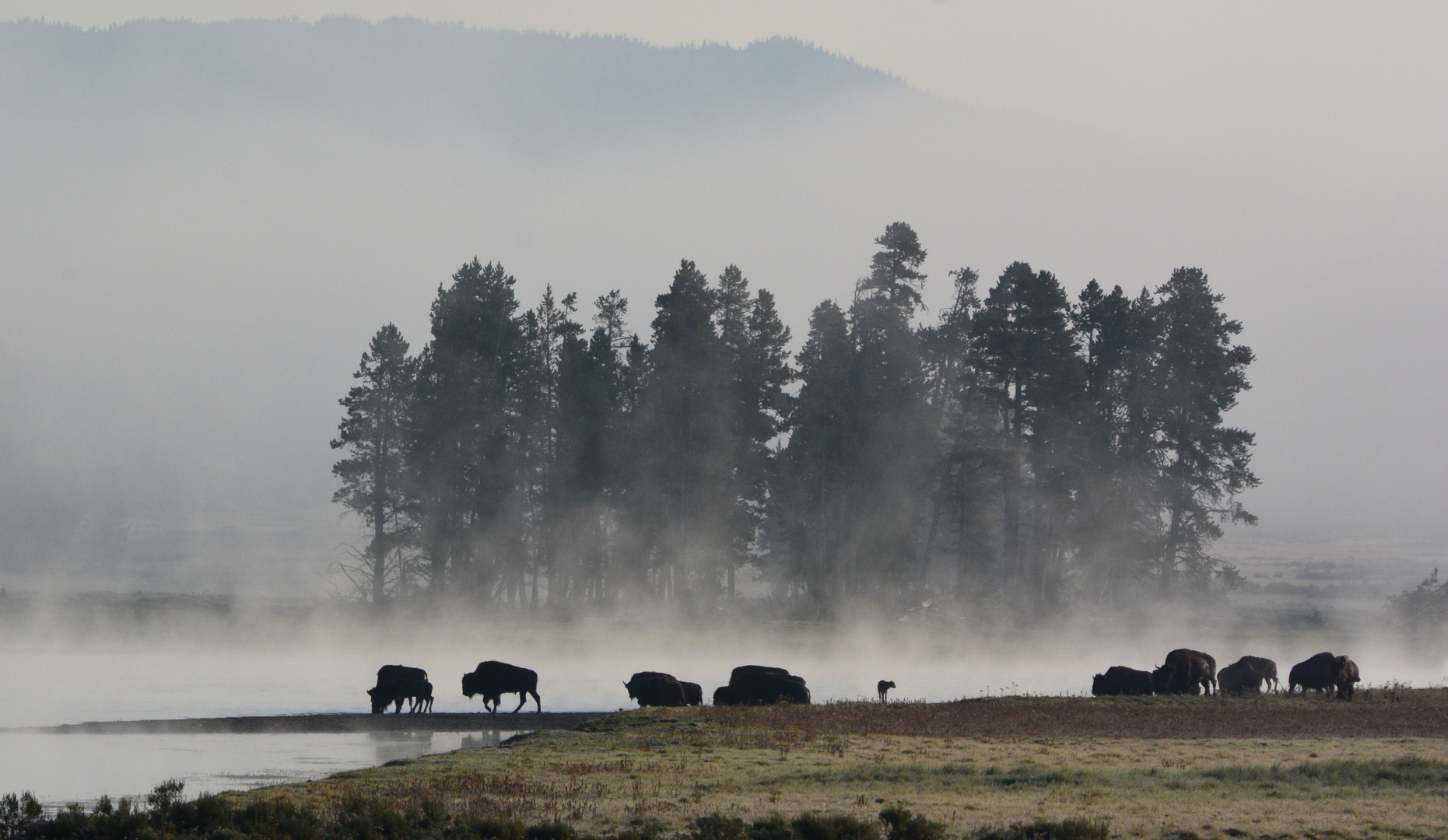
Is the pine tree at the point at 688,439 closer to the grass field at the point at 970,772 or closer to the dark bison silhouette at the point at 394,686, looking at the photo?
the dark bison silhouette at the point at 394,686

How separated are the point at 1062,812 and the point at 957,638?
180 feet

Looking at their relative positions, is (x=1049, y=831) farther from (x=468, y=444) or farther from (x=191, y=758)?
(x=468, y=444)

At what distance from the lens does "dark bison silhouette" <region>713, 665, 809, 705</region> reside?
4500 cm

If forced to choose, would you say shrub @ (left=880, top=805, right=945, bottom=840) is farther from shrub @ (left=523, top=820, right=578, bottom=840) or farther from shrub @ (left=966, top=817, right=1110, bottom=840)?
shrub @ (left=523, top=820, right=578, bottom=840)

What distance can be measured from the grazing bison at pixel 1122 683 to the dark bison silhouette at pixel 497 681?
2031 cm

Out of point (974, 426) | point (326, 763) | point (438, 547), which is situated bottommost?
point (326, 763)

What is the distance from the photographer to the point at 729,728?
35.1m

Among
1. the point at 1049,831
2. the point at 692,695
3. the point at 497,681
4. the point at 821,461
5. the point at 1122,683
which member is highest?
the point at 821,461

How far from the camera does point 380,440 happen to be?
76.6 meters

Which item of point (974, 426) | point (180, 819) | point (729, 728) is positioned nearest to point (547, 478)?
point (974, 426)

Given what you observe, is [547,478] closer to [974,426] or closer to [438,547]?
[438,547]

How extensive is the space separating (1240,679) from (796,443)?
119 feet

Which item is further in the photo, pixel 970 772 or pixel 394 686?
pixel 394 686

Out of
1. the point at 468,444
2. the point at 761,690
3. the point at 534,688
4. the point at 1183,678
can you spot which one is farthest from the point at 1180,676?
the point at 468,444
